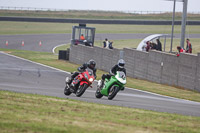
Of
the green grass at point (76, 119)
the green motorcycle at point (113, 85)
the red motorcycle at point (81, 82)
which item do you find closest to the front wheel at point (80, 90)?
the red motorcycle at point (81, 82)

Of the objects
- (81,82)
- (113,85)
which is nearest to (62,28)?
(81,82)

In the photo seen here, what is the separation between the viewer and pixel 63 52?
36.8 metres

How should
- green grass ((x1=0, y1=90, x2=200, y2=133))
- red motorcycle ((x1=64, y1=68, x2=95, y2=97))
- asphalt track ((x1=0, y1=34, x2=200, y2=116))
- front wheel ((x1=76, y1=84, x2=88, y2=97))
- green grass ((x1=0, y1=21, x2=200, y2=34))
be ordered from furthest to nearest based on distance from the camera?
green grass ((x1=0, y1=21, x2=200, y2=34))
front wheel ((x1=76, y1=84, x2=88, y2=97))
red motorcycle ((x1=64, y1=68, x2=95, y2=97))
asphalt track ((x1=0, y1=34, x2=200, y2=116))
green grass ((x1=0, y1=90, x2=200, y2=133))

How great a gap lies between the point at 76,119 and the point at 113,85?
5.48 metres

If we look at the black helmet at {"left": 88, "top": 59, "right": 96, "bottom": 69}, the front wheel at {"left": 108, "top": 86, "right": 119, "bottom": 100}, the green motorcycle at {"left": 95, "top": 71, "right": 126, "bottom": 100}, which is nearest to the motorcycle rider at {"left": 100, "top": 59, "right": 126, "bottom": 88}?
the green motorcycle at {"left": 95, "top": 71, "right": 126, "bottom": 100}

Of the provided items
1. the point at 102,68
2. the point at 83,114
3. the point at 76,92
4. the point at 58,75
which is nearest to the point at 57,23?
the point at 102,68

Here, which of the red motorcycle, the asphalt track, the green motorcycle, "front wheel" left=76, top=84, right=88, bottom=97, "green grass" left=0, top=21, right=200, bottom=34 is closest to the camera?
the asphalt track

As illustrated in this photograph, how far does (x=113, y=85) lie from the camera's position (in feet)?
48.3

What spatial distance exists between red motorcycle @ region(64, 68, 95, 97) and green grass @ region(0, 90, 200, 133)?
8.46 feet

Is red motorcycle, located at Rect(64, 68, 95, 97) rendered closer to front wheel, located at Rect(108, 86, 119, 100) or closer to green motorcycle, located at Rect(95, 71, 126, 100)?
green motorcycle, located at Rect(95, 71, 126, 100)

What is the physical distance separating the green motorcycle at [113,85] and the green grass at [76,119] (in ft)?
8.62

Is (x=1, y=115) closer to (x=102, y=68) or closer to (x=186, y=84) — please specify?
(x=186, y=84)

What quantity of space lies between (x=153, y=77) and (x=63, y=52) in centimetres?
1333

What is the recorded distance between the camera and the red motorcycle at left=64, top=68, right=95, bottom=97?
48.6ft
